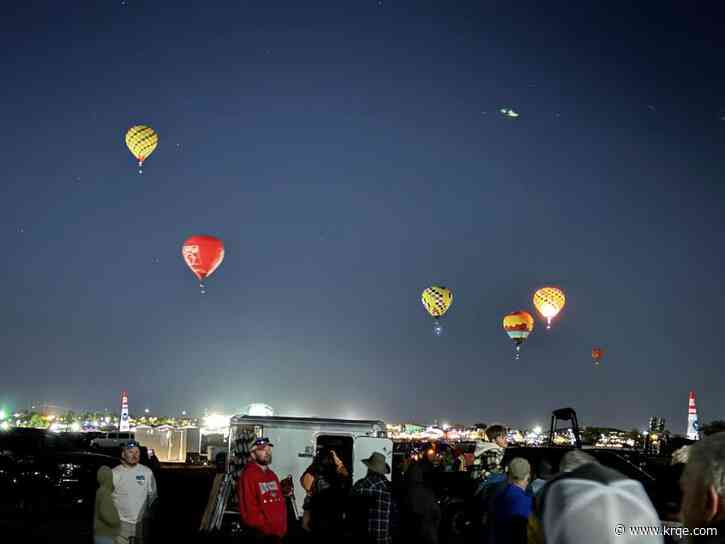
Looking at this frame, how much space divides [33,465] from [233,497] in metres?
12.0

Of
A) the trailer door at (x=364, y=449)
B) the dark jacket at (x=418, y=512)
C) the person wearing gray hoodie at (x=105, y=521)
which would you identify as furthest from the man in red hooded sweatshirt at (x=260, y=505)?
the trailer door at (x=364, y=449)

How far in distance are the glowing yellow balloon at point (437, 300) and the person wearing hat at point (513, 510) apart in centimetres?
4008

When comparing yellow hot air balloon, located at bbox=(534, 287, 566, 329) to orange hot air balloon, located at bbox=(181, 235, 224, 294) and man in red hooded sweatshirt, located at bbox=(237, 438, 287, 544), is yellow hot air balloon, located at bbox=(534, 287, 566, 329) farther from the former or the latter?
man in red hooded sweatshirt, located at bbox=(237, 438, 287, 544)

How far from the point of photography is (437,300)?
46.9m

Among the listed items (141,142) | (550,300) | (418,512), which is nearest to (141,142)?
(141,142)

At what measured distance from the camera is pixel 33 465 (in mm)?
24031

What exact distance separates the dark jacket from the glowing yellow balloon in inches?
1364

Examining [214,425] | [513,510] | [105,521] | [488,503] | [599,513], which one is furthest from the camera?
[214,425]

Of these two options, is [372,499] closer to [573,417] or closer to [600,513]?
[573,417]

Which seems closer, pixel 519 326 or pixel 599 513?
pixel 599 513

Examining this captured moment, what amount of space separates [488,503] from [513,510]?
62 centimetres

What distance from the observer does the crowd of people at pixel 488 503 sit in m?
2.42

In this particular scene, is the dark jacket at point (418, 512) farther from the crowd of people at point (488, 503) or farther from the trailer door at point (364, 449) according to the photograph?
the trailer door at point (364, 449)

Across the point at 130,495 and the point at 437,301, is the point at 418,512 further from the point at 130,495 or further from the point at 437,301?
the point at 437,301
